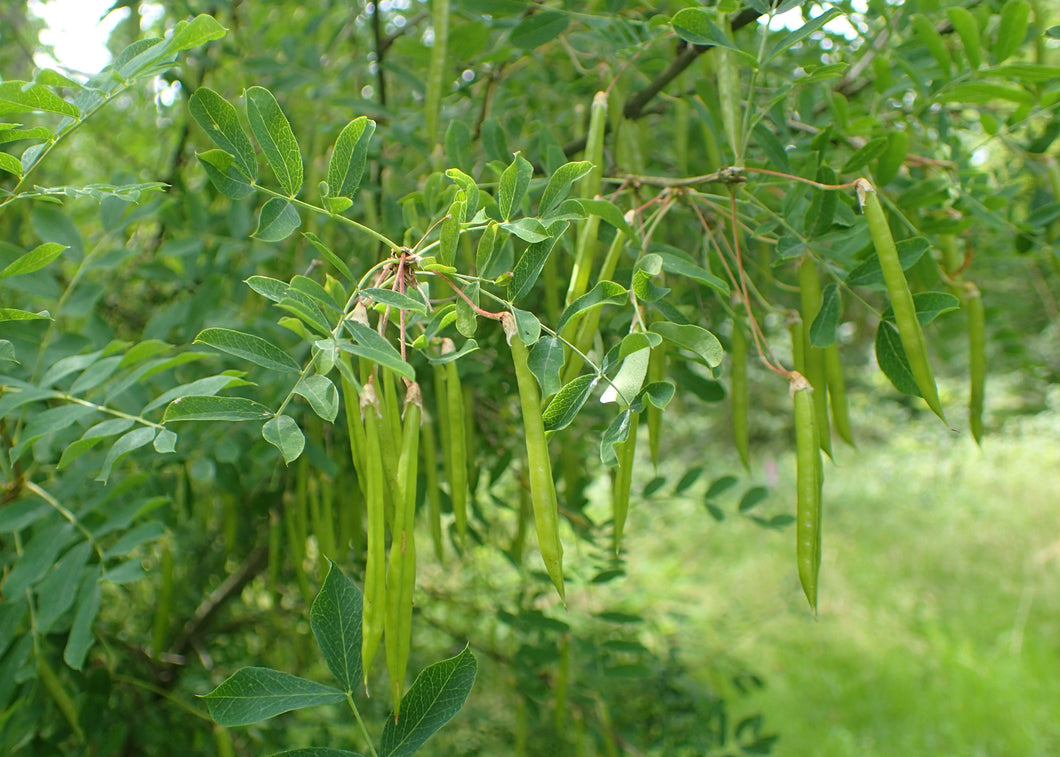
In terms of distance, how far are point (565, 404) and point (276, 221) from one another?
0.29 metres

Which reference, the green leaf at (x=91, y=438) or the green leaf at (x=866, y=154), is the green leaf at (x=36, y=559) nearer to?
the green leaf at (x=91, y=438)

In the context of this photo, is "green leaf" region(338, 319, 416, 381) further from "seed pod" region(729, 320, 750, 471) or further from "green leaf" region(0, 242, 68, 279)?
"seed pod" region(729, 320, 750, 471)

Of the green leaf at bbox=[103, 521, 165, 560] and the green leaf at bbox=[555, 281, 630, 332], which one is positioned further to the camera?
the green leaf at bbox=[103, 521, 165, 560]

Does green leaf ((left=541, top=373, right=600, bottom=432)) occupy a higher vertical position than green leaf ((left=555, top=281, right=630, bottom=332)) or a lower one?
lower

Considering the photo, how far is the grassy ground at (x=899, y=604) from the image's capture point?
105 inches

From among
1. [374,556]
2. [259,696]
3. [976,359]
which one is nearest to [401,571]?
[374,556]

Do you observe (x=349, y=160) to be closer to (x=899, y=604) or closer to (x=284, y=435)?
(x=284, y=435)

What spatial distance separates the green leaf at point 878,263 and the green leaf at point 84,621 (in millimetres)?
869

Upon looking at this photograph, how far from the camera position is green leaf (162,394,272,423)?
57 cm

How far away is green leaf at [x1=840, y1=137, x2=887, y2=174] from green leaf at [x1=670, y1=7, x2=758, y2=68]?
0.15 meters

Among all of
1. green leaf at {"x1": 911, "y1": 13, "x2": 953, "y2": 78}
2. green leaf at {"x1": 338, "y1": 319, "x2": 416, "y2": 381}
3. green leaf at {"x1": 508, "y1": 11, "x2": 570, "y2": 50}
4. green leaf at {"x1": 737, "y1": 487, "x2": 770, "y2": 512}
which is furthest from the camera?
green leaf at {"x1": 737, "y1": 487, "x2": 770, "y2": 512}

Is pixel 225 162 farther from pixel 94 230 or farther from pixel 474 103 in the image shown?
Answer: pixel 94 230

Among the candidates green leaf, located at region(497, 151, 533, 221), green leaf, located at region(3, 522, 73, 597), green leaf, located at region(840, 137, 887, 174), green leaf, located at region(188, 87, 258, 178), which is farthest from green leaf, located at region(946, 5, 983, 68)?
green leaf, located at region(3, 522, 73, 597)

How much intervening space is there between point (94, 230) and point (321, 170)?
0.86m
